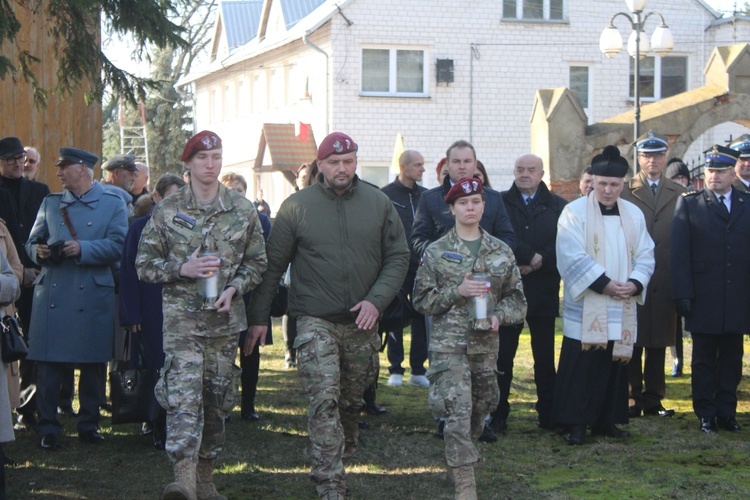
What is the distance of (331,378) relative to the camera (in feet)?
22.5

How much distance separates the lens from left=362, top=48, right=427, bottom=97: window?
34031mm

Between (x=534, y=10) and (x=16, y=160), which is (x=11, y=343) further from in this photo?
(x=534, y=10)

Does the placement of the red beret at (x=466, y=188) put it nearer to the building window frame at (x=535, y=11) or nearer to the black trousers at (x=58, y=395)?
the black trousers at (x=58, y=395)

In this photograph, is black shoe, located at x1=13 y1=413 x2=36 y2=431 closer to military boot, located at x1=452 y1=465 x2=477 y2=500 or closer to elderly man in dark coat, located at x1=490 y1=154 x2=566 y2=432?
elderly man in dark coat, located at x1=490 y1=154 x2=566 y2=432

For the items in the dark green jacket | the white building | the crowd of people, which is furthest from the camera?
the white building

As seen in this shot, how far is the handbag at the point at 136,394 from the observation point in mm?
8297

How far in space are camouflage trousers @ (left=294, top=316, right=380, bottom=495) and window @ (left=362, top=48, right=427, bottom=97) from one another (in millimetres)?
27207

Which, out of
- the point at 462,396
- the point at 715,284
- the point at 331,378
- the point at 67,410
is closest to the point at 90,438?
the point at 67,410

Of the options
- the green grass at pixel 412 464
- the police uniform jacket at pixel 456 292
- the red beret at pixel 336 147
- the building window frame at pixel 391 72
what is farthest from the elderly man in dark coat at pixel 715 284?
the building window frame at pixel 391 72

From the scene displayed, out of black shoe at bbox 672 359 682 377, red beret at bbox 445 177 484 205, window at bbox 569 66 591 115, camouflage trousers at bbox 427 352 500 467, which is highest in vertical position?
window at bbox 569 66 591 115

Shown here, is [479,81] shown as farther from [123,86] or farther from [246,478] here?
[246,478]

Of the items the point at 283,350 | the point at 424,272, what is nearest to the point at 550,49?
the point at 283,350

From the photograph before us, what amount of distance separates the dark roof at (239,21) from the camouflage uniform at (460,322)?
3874 centimetres

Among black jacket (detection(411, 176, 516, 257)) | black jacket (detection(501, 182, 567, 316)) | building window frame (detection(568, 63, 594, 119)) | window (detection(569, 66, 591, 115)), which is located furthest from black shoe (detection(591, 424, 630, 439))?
window (detection(569, 66, 591, 115))
